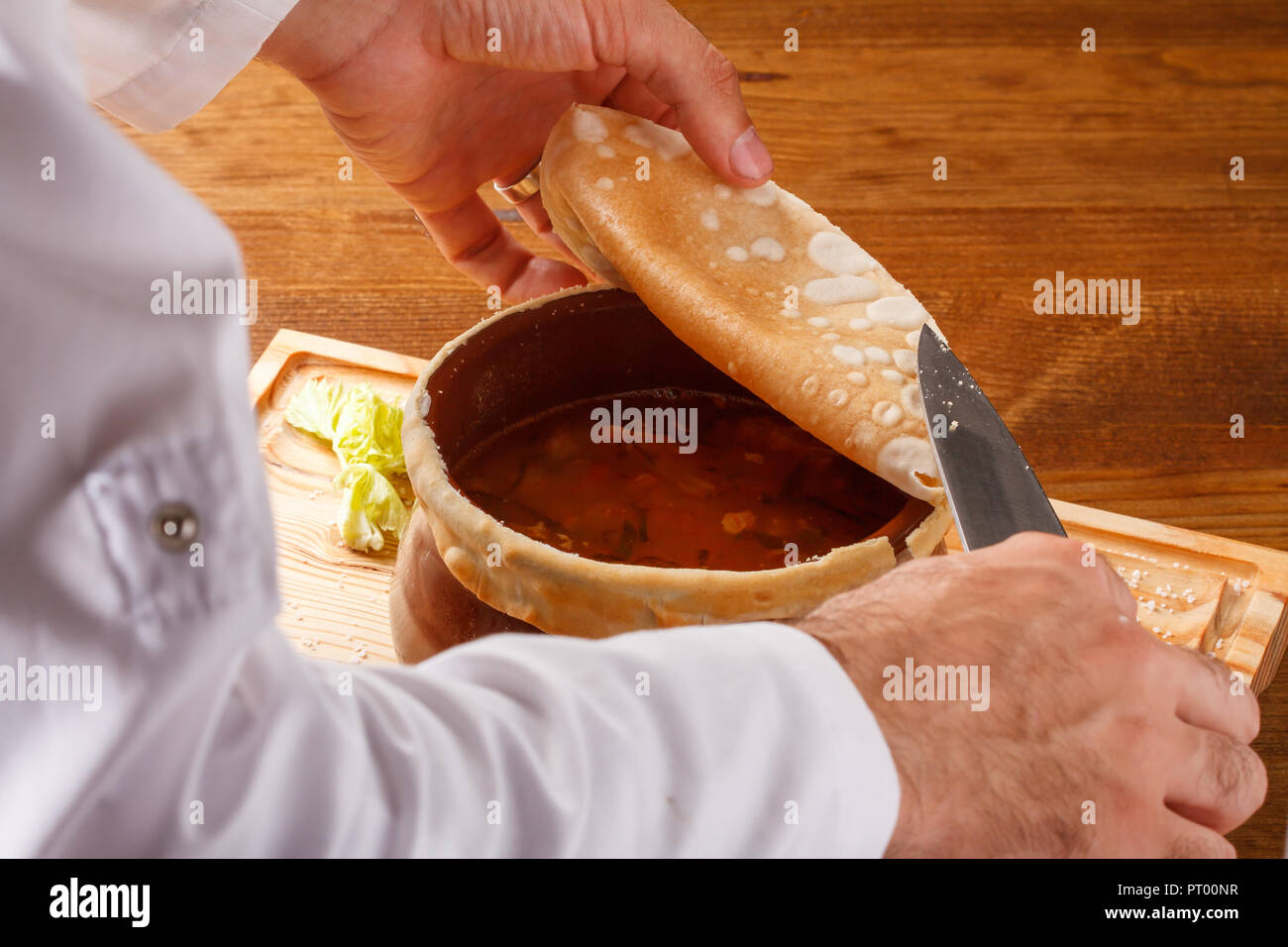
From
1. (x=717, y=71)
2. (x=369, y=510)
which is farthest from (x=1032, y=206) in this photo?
(x=369, y=510)

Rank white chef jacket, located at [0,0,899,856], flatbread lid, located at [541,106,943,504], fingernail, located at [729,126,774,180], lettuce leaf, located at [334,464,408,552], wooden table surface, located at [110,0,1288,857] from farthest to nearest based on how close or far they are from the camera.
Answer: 1. wooden table surface, located at [110,0,1288,857]
2. lettuce leaf, located at [334,464,408,552]
3. fingernail, located at [729,126,774,180]
4. flatbread lid, located at [541,106,943,504]
5. white chef jacket, located at [0,0,899,856]

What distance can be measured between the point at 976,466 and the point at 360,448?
635 mm

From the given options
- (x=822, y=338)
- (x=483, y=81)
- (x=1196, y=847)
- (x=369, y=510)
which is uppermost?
(x=483, y=81)

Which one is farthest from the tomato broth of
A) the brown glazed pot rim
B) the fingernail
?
the fingernail

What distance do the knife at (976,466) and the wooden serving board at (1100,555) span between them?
0.25 m

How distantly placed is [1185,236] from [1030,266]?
230 mm

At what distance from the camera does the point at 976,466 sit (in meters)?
0.77

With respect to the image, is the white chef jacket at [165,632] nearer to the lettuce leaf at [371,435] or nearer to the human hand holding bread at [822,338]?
the human hand holding bread at [822,338]

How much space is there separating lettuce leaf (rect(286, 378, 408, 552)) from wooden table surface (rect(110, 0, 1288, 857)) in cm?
17

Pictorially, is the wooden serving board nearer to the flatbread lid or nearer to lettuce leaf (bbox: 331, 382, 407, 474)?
lettuce leaf (bbox: 331, 382, 407, 474)

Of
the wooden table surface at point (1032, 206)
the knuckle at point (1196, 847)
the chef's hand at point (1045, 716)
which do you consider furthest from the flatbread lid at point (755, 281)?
the wooden table surface at point (1032, 206)

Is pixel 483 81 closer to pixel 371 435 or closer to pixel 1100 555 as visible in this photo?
pixel 371 435

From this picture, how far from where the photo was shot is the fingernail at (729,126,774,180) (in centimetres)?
95

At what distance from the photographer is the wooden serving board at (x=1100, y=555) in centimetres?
104
